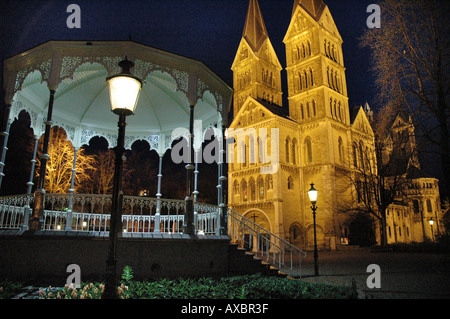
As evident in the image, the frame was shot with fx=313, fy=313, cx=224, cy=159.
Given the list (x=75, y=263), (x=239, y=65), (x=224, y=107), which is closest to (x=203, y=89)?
(x=224, y=107)

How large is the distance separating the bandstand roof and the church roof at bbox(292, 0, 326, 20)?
39267 millimetres

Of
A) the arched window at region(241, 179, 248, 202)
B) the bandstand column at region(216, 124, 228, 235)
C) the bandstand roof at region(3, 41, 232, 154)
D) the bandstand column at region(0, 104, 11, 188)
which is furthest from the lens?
the arched window at region(241, 179, 248, 202)

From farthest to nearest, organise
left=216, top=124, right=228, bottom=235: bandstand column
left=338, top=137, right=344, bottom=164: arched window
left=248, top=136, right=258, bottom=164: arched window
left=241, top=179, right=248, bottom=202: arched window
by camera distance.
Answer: left=241, top=179, right=248, bottom=202: arched window < left=248, top=136, right=258, bottom=164: arched window < left=338, top=137, right=344, bottom=164: arched window < left=216, top=124, right=228, bottom=235: bandstand column

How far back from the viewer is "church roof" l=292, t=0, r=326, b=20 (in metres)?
46.1

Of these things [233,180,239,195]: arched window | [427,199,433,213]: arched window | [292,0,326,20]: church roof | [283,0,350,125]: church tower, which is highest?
[292,0,326,20]: church roof

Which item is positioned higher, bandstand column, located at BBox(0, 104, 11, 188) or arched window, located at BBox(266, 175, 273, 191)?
arched window, located at BBox(266, 175, 273, 191)

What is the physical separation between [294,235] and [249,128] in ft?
50.9

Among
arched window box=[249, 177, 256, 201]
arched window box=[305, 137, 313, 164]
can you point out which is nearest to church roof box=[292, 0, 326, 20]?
arched window box=[305, 137, 313, 164]

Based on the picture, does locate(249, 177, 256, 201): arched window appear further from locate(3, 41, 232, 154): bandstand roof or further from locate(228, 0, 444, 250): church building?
locate(3, 41, 232, 154): bandstand roof

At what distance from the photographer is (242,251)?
10.7 metres

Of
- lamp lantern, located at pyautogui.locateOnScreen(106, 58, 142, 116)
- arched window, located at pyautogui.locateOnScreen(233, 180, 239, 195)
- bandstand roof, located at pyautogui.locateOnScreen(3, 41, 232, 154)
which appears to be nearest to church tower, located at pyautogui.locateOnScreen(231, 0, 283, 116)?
arched window, located at pyautogui.locateOnScreen(233, 180, 239, 195)

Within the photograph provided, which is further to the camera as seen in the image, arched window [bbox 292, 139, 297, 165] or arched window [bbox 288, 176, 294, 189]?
arched window [bbox 292, 139, 297, 165]

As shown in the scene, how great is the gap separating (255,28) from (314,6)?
12.3 metres

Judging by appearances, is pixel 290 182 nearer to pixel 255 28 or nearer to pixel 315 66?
pixel 315 66
